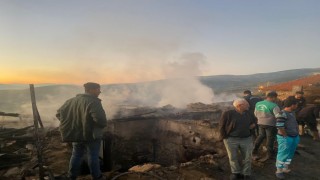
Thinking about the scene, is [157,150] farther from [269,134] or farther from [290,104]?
[290,104]

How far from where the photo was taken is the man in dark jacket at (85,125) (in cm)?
484

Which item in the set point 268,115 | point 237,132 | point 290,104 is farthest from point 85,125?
point 268,115

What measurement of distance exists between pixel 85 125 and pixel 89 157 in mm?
622

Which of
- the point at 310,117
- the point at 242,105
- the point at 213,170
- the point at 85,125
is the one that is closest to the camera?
the point at 85,125

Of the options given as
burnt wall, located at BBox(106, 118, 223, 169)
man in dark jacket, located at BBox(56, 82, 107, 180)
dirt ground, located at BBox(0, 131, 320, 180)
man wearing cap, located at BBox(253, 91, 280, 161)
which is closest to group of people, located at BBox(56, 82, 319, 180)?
man in dark jacket, located at BBox(56, 82, 107, 180)

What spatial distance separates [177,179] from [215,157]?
1.97 metres

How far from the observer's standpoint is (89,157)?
5.01m

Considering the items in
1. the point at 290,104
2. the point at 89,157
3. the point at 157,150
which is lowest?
the point at 157,150

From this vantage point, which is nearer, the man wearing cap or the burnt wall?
the man wearing cap

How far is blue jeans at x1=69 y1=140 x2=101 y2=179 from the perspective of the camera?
4992mm

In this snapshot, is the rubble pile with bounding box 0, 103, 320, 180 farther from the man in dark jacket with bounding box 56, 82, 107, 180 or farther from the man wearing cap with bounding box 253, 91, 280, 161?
the man in dark jacket with bounding box 56, 82, 107, 180

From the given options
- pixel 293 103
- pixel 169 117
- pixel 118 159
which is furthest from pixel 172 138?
pixel 293 103

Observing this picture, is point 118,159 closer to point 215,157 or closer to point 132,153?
point 132,153

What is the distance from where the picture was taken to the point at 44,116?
1419 cm
